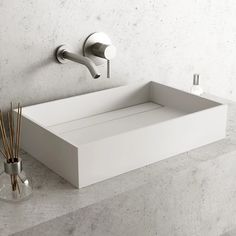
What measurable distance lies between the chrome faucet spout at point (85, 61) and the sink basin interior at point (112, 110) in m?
0.16

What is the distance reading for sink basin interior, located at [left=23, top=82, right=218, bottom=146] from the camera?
1786 millimetres

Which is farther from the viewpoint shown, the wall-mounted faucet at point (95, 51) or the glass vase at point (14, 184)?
the wall-mounted faucet at point (95, 51)

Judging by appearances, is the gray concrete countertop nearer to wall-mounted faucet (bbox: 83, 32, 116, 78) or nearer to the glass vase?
the glass vase

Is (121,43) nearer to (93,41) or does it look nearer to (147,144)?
(93,41)

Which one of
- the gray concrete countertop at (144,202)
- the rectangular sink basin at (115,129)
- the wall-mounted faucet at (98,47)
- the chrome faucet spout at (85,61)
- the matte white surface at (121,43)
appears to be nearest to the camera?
the gray concrete countertop at (144,202)

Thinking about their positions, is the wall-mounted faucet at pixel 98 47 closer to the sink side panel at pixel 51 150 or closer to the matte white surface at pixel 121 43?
the matte white surface at pixel 121 43

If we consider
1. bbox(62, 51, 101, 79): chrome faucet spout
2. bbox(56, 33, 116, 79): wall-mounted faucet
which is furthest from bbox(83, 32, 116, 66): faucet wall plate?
bbox(62, 51, 101, 79): chrome faucet spout

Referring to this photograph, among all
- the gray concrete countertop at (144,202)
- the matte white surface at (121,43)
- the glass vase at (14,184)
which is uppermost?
the matte white surface at (121,43)

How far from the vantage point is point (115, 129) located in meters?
1.79

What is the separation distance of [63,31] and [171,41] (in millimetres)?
546

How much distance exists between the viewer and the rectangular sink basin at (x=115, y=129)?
1.51m

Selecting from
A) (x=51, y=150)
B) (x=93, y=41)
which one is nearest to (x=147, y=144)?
(x=51, y=150)

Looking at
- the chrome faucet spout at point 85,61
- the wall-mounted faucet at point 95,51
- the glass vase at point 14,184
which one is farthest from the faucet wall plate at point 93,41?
the glass vase at point 14,184

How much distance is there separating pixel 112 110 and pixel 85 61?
324mm
